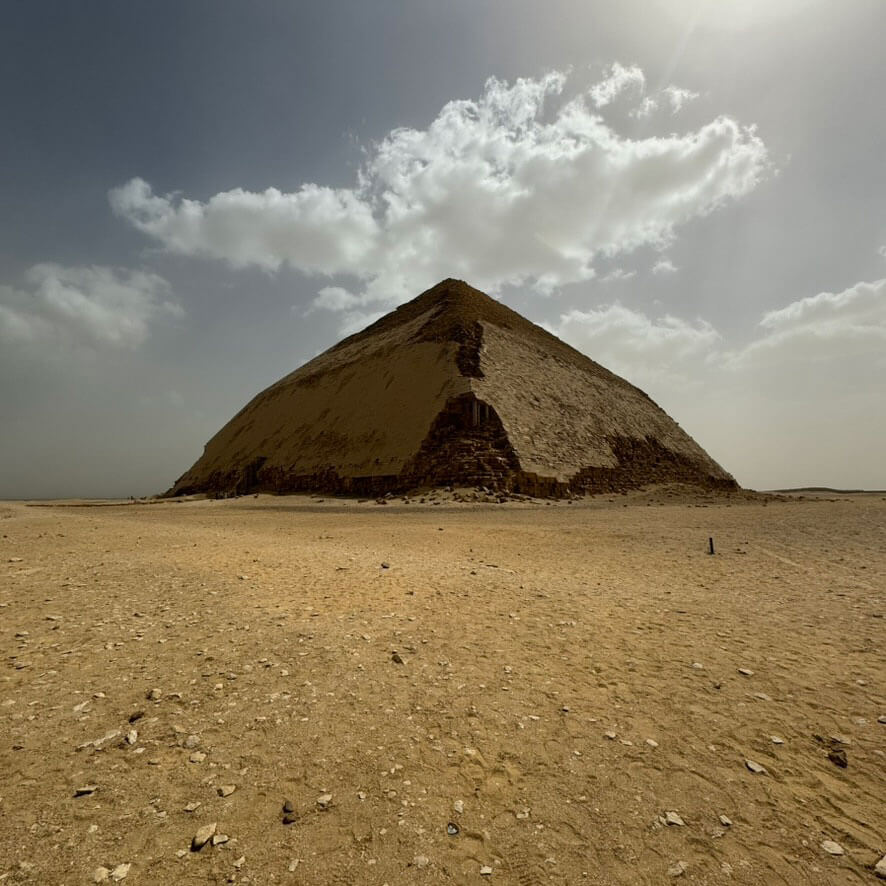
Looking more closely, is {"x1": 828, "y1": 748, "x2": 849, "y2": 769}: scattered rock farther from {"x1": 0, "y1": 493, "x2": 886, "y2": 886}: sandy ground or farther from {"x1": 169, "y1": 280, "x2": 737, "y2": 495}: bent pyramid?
{"x1": 169, "y1": 280, "x2": 737, "y2": 495}: bent pyramid

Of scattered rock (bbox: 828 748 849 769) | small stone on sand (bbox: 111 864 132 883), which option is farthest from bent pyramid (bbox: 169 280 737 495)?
small stone on sand (bbox: 111 864 132 883)

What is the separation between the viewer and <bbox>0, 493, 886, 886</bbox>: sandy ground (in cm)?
182

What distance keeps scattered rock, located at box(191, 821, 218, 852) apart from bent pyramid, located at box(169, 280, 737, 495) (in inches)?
797

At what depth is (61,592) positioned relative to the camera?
189 inches

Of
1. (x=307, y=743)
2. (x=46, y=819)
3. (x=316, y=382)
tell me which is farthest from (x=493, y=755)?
(x=316, y=382)

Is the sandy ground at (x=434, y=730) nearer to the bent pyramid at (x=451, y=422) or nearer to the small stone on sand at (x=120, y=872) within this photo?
the small stone on sand at (x=120, y=872)

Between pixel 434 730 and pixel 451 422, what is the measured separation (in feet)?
74.4

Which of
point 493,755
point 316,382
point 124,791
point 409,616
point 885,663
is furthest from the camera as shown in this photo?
point 316,382

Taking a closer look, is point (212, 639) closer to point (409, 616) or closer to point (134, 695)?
point (134, 695)

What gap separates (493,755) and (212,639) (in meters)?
2.49

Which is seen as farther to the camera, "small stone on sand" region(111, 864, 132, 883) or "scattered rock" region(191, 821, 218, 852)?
"scattered rock" region(191, 821, 218, 852)

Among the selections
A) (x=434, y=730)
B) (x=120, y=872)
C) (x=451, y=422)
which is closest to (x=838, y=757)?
(x=434, y=730)

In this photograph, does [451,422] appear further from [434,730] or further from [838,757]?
[838,757]

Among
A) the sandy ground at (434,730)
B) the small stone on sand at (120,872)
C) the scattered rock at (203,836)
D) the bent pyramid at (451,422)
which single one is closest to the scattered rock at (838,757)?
the sandy ground at (434,730)
